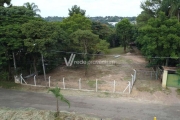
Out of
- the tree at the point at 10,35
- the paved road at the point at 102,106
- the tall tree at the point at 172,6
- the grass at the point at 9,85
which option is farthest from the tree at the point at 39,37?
the tall tree at the point at 172,6

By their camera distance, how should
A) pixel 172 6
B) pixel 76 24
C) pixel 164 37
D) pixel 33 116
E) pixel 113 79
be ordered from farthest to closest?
pixel 76 24 < pixel 172 6 < pixel 113 79 < pixel 164 37 < pixel 33 116

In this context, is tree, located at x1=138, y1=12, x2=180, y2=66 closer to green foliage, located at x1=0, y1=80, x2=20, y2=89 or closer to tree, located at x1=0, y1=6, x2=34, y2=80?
tree, located at x1=0, y1=6, x2=34, y2=80

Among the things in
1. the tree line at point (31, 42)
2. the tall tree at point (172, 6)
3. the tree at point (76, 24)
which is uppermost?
the tall tree at point (172, 6)

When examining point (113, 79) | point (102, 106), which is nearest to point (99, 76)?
Answer: point (113, 79)

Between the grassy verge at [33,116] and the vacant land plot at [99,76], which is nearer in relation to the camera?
the grassy verge at [33,116]

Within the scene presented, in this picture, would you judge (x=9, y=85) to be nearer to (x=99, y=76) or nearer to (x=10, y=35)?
(x=10, y=35)

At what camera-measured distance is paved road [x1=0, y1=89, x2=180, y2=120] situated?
10.6 metres

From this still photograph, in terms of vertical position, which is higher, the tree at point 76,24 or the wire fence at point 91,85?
the tree at point 76,24

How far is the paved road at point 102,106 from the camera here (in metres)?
10.6

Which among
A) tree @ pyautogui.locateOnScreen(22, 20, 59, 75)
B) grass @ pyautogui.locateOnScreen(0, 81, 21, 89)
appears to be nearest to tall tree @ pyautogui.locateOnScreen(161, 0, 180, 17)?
tree @ pyautogui.locateOnScreen(22, 20, 59, 75)

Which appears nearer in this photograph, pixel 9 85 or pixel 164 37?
pixel 164 37

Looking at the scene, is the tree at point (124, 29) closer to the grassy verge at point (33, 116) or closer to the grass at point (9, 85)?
the grass at point (9, 85)

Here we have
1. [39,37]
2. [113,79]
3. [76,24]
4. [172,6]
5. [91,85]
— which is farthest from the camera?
[76,24]

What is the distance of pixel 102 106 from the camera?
1172 centimetres
